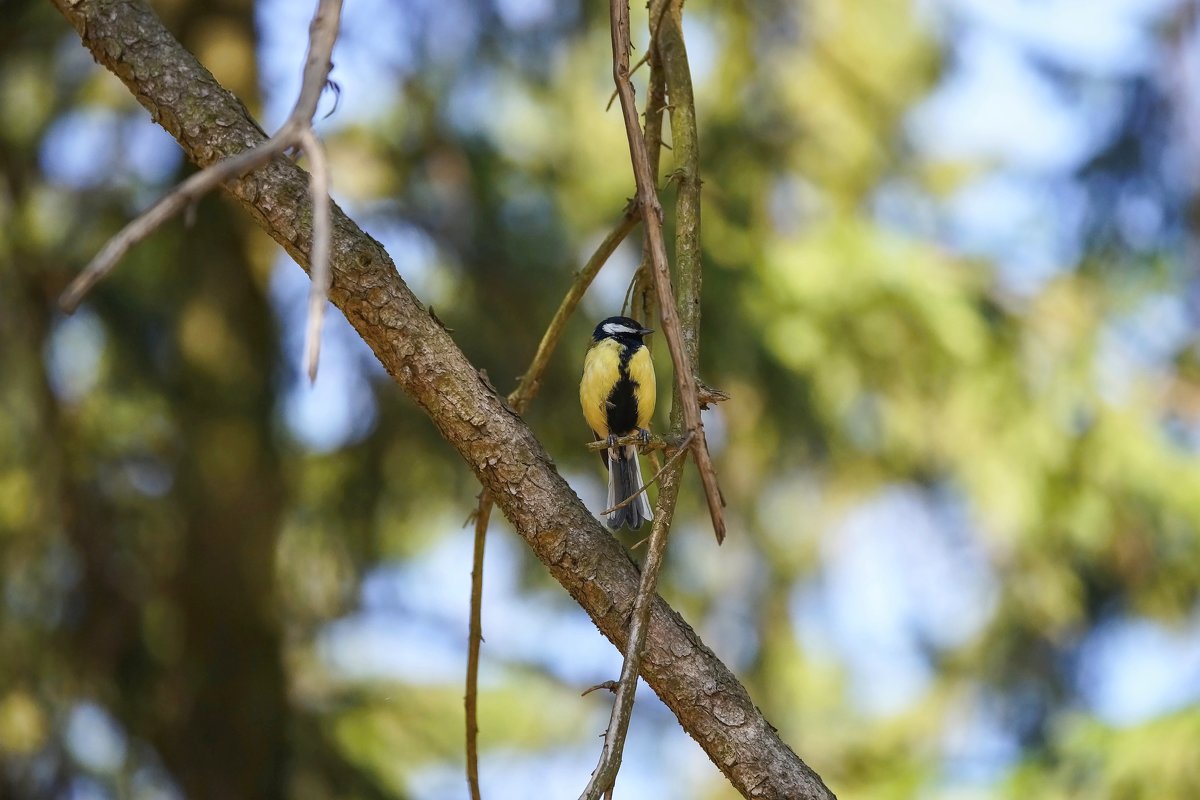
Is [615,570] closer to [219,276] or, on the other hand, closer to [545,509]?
[545,509]

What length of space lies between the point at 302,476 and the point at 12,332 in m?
1.87

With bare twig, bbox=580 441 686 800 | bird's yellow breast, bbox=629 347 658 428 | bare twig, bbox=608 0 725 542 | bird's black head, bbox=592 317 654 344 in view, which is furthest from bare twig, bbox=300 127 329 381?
bird's yellow breast, bbox=629 347 658 428

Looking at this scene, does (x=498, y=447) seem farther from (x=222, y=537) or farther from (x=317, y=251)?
(x=222, y=537)

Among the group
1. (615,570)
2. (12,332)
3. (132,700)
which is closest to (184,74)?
(615,570)

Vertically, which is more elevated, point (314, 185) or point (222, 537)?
point (222, 537)

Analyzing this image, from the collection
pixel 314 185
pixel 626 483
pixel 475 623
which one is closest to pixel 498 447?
pixel 475 623

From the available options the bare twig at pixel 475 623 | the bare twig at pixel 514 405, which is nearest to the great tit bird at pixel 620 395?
the bare twig at pixel 514 405

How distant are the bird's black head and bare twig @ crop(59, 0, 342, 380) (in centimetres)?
169

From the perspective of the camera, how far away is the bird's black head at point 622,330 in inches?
129

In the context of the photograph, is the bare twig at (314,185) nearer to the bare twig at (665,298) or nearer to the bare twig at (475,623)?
the bare twig at (665,298)

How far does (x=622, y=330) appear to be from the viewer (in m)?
3.40

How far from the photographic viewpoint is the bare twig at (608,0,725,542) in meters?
2.04

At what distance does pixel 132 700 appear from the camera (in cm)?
588

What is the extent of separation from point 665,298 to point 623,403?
4.27 ft
